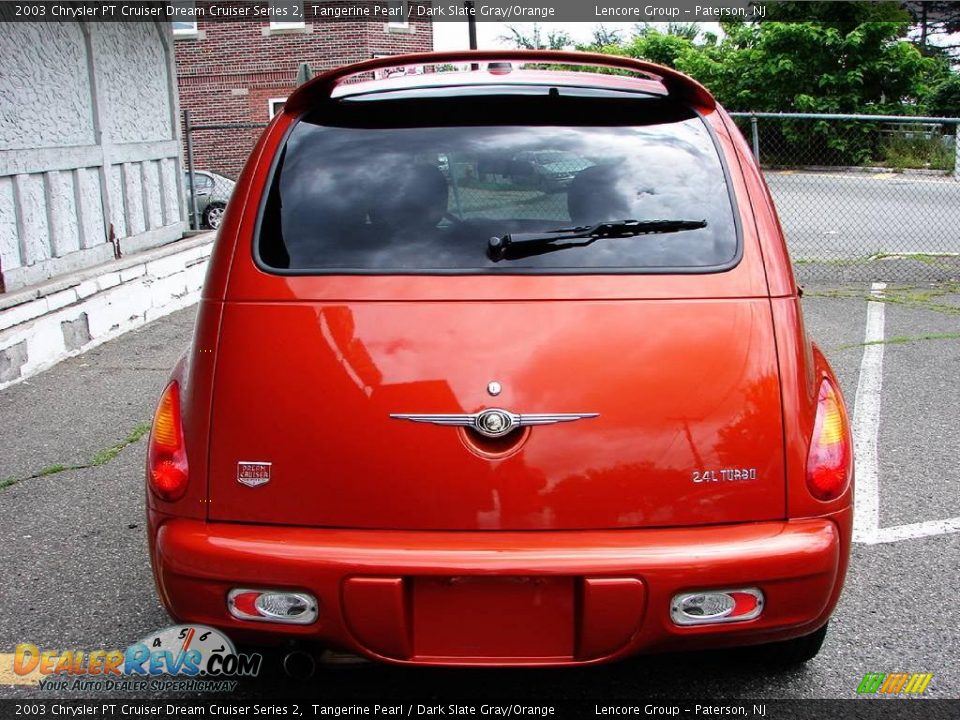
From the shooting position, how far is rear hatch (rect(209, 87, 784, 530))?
2.33m

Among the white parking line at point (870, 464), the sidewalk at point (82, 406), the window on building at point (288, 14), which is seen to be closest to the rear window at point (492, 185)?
the white parking line at point (870, 464)

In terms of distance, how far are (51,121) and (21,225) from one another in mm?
1121

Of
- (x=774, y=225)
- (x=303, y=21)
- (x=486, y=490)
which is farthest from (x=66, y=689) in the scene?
(x=303, y=21)

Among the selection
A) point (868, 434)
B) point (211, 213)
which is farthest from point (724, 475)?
point (211, 213)

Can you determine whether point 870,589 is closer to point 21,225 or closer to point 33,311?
point 33,311

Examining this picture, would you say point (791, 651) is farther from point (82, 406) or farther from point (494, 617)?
point (82, 406)

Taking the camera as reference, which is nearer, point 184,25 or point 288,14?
point 288,14

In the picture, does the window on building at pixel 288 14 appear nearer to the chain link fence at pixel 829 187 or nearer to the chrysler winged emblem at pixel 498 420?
the chain link fence at pixel 829 187

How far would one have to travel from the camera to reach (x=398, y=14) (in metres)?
25.5

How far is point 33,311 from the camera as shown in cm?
704

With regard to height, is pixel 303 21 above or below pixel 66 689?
above

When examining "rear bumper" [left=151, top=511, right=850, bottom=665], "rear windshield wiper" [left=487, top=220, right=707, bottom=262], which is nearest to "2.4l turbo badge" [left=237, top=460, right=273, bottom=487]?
"rear bumper" [left=151, top=511, right=850, bottom=665]
